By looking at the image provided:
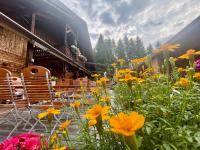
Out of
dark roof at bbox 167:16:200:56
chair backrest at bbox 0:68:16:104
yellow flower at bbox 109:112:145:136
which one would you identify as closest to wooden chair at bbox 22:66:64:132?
chair backrest at bbox 0:68:16:104

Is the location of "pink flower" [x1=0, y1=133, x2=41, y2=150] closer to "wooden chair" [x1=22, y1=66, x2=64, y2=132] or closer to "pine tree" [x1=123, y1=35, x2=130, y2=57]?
"wooden chair" [x1=22, y1=66, x2=64, y2=132]

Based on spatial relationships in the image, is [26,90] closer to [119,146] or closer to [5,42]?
[119,146]

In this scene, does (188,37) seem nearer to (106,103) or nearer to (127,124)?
(106,103)

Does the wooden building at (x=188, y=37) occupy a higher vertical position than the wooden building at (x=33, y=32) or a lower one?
lower

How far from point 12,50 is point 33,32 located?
3.20 ft

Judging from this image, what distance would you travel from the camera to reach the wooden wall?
23.7 ft

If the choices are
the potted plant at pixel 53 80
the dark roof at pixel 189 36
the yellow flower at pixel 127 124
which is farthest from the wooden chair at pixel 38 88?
the dark roof at pixel 189 36

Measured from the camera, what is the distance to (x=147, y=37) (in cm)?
442

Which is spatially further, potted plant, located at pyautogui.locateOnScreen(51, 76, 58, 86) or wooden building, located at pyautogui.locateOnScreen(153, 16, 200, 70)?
potted plant, located at pyautogui.locateOnScreen(51, 76, 58, 86)

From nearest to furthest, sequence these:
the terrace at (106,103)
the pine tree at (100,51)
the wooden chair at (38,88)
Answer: the terrace at (106,103)
the wooden chair at (38,88)
the pine tree at (100,51)

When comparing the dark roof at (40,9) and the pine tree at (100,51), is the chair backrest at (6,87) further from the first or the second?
the pine tree at (100,51)

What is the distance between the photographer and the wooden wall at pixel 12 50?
23.7 feet

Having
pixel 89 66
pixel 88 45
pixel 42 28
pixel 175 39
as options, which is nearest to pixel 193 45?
pixel 175 39

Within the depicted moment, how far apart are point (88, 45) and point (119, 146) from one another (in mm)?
17975
